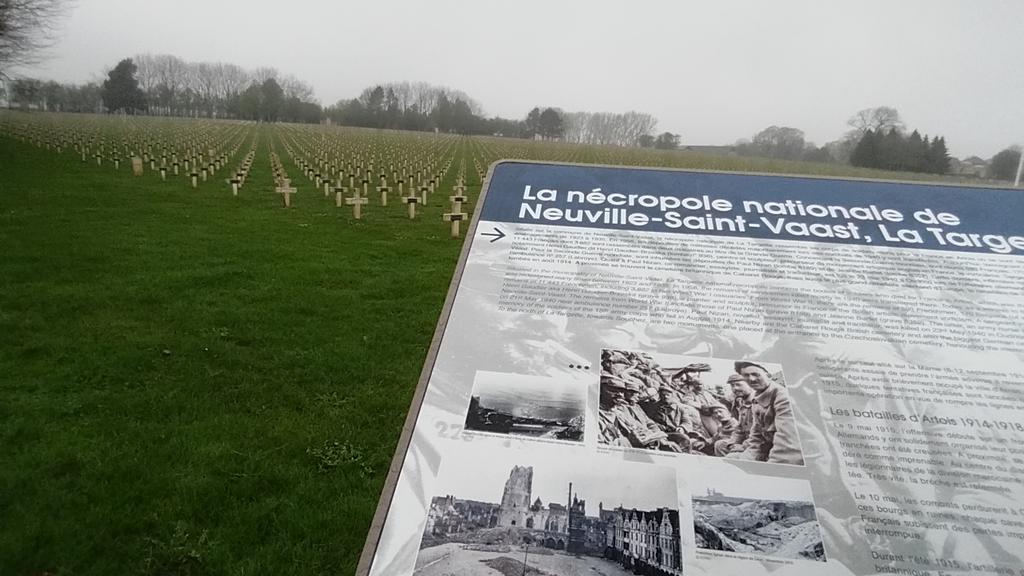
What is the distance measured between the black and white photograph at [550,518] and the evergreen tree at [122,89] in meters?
36.5

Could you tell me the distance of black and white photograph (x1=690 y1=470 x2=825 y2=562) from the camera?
57.0 inches

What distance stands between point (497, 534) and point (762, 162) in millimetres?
13333

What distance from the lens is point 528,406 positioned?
5.57 feet

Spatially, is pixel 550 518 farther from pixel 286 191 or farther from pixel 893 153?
pixel 893 153

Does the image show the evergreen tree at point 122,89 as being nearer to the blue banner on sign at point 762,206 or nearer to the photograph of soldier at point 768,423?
the blue banner on sign at point 762,206

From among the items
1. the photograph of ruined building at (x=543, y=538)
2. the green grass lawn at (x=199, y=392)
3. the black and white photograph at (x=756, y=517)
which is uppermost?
the black and white photograph at (x=756, y=517)

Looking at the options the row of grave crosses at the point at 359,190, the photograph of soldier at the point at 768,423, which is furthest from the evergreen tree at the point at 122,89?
the photograph of soldier at the point at 768,423

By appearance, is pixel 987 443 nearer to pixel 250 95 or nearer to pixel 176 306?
pixel 176 306

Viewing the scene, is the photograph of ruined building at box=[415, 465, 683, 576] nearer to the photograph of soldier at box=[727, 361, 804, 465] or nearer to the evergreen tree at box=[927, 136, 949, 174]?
the photograph of soldier at box=[727, 361, 804, 465]

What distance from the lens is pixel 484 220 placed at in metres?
2.26

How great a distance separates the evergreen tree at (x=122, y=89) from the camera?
29953mm

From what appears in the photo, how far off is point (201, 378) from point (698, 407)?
3.83 m

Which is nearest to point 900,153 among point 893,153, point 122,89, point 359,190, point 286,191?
point 893,153

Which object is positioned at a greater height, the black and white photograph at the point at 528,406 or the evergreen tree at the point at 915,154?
the evergreen tree at the point at 915,154
